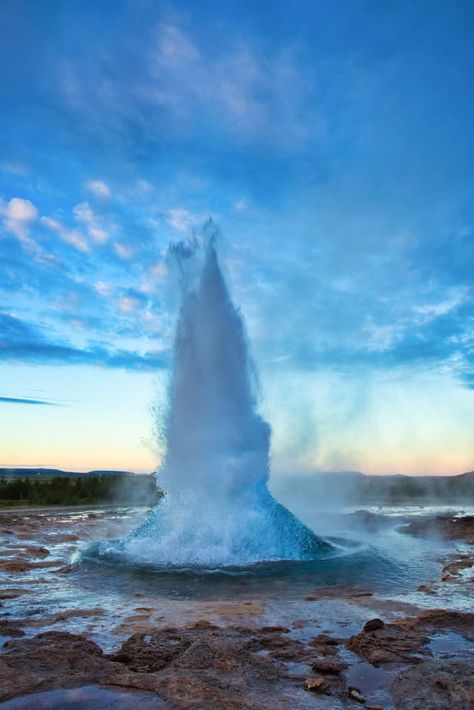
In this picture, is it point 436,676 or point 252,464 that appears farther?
point 252,464

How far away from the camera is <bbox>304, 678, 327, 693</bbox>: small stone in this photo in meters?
5.31

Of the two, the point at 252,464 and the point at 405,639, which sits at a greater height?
the point at 252,464

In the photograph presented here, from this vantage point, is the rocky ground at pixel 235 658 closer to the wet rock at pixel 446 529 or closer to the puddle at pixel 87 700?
the puddle at pixel 87 700

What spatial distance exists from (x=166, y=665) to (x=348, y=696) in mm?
2163

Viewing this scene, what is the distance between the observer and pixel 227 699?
16.1ft

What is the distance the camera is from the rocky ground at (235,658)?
5013 millimetres

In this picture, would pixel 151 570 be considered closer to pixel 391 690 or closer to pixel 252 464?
pixel 252 464

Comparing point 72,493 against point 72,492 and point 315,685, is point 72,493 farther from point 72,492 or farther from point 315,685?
point 315,685

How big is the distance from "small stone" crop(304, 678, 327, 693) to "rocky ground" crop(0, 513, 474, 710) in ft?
0.03

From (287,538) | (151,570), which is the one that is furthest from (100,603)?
(287,538)

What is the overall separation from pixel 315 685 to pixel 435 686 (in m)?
1.20

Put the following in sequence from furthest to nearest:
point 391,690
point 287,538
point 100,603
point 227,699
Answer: point 287,538 → point 100,603 → point 391,690 → point 227,699

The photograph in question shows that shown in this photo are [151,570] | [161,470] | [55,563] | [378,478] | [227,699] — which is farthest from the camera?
[378,478]

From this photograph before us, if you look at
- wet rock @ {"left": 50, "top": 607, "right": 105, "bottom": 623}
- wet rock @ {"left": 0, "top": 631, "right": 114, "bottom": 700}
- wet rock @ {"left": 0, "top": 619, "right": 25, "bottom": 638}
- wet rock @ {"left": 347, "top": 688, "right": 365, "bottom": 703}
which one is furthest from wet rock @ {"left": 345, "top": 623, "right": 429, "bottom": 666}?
wet rock @ {"left": 0, "top": 619, "right": 25, "bottom": 638}
